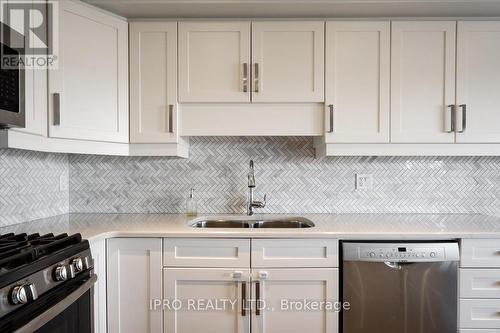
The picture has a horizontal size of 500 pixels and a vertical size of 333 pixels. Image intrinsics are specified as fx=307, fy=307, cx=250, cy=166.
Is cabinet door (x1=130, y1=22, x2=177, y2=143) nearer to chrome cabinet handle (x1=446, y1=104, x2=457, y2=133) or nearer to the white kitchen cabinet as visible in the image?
the white kitchen cabinet

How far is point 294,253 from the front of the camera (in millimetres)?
1586

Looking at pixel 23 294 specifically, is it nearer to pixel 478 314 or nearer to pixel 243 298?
pixel 243 298

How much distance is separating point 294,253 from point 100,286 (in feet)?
3.28

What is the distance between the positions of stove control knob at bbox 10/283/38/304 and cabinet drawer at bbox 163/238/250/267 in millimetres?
682

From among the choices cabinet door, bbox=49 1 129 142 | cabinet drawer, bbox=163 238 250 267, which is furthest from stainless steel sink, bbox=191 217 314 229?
cabinet door, bbox=49 1 129 142

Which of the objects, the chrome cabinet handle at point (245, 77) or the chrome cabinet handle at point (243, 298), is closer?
the chrome cabinet handle at point (243, 298)

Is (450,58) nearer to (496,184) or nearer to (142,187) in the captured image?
(496,184)

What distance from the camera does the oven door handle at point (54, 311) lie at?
2.96ft

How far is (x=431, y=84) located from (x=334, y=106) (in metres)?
0.59

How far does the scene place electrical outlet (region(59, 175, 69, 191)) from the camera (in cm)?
210

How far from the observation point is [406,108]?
1828 mm

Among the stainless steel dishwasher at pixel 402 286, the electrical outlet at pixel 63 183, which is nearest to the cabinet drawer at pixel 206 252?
the stainless steel dishwasher at pixel 402 286

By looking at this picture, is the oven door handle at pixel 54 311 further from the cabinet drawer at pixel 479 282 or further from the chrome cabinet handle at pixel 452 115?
the chrome cabinet handle at pixel 452 115

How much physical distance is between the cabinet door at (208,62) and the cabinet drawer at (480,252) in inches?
55.6
